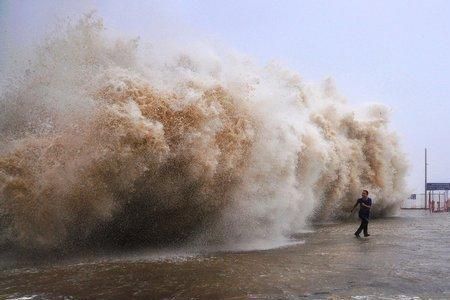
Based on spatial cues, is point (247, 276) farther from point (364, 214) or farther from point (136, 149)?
point (364, 214)

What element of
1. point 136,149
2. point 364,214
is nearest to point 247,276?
point 136,149

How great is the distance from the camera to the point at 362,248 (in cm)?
1055

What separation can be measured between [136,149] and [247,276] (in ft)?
11.6

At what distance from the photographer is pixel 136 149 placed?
348 inches

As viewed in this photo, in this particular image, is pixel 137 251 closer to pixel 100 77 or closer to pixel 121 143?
pixel 121 143

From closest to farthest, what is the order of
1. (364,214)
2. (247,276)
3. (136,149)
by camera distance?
(247,276) → (136,149) → (364,214)

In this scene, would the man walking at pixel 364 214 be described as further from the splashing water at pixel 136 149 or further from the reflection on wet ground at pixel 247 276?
the reflection on wet ground at pixel 247 276

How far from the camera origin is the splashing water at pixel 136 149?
877cm

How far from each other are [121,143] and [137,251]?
254cm

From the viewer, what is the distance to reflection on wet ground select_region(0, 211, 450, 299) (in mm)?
5781

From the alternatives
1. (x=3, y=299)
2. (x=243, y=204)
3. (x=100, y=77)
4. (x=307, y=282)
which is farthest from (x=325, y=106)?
(x=3, y=299)

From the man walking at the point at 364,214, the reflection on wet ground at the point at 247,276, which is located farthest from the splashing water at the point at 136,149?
the man walking at the point at 364,214

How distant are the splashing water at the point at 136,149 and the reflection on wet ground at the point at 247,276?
118cm

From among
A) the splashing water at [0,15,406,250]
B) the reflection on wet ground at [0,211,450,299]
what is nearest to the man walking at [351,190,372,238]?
the splashing water at [0,15,406,250]
